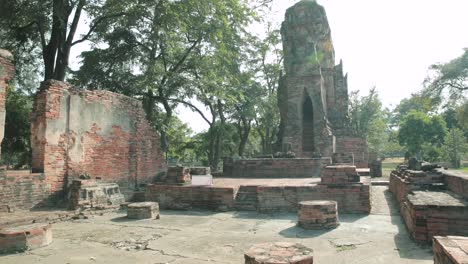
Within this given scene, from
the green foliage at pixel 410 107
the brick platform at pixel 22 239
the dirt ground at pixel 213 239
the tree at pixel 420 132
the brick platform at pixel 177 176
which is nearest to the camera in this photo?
the dirt ground at pixel 213 239

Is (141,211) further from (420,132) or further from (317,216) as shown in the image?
(420,132)

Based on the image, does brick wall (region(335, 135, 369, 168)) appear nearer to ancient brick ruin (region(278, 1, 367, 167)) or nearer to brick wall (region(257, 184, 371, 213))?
ancient brick ruin (region(278, 1, 367, 167))

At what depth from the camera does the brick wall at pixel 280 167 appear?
1241 centimetres

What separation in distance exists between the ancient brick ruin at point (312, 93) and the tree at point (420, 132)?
40.9ft

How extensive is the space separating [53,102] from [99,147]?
1898 mm

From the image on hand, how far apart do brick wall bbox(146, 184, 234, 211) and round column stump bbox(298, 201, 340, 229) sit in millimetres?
2344

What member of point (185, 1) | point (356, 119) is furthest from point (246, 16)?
point (356, 119)

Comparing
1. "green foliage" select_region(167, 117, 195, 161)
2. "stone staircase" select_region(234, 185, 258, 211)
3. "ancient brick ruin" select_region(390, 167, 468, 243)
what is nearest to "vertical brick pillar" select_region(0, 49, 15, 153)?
"stone staircase" select_region(234, 185, 258, 211)

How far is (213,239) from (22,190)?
15.6 feet

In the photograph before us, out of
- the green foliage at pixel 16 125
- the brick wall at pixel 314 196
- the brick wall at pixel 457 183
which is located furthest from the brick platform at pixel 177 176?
the green foliage at pixel 16 125

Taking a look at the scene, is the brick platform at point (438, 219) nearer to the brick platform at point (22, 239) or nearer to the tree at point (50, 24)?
the brick platform at point (22, 239)

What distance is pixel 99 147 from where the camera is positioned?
981 centimetres

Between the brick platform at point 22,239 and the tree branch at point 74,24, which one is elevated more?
the tree branch at point 74,24

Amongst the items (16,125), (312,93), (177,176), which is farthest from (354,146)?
(16,125)
